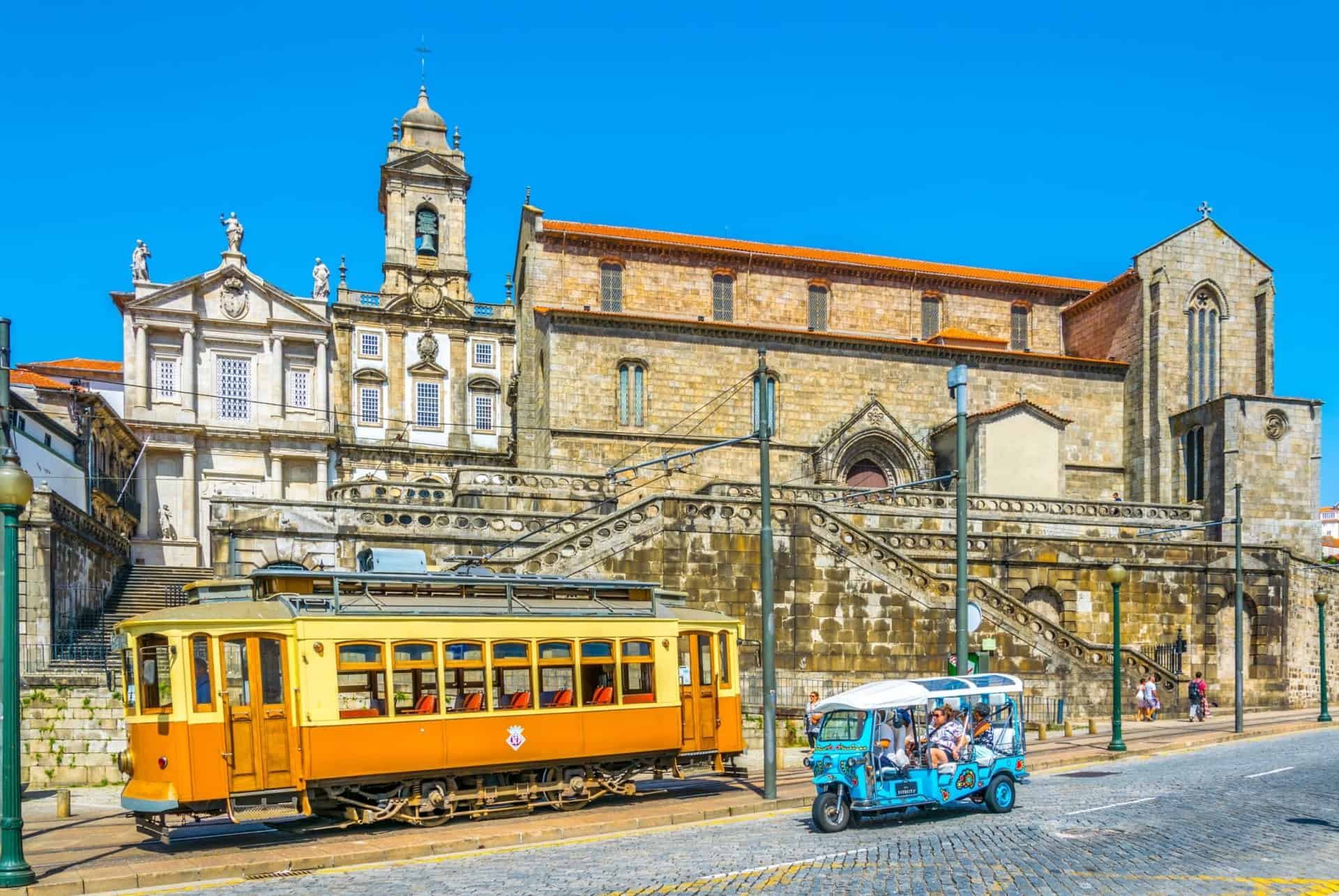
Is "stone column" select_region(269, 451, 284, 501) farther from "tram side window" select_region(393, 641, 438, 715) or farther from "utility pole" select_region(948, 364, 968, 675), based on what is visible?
"utility pole" select_region(948, 364, 968, 675)

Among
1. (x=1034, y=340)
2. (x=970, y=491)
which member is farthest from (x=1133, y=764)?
(x=1034, y=340)

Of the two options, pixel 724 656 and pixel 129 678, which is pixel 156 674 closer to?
pixel 129 678

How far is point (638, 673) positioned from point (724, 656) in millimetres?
1866

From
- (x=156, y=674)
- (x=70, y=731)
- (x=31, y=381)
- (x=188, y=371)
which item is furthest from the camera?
(x=188, y=371)

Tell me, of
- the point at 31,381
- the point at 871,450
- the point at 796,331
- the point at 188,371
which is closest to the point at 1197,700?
the point at 871,450

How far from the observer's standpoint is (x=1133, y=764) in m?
20.9

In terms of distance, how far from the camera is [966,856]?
12125 millimetres

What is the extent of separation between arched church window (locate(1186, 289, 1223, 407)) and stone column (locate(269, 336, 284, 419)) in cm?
3723

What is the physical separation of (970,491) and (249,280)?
31.8 m

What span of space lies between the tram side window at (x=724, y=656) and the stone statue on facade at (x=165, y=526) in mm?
33003

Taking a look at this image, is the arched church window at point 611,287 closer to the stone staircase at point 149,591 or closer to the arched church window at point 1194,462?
the stone staircase at point 149,591

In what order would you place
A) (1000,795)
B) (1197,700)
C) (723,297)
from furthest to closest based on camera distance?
(723,297), (1197,700), (1000,795)

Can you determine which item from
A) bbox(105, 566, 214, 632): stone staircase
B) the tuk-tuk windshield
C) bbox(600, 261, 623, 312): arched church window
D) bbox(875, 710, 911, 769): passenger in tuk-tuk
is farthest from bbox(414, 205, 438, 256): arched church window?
bbox(875, 710, 911, 769): passenger in tuk-tuk

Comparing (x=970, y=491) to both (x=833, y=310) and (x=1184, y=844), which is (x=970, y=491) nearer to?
(x=833, y=310)
